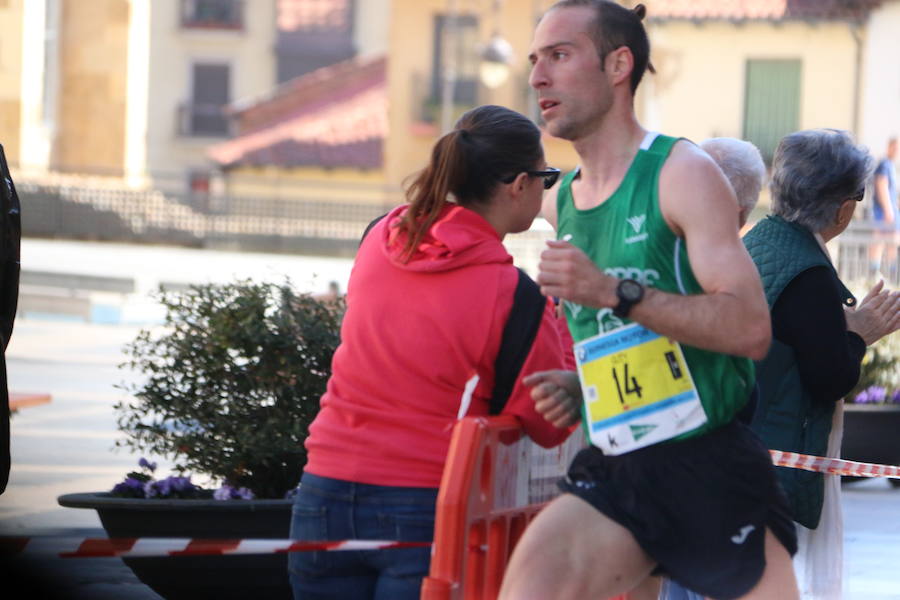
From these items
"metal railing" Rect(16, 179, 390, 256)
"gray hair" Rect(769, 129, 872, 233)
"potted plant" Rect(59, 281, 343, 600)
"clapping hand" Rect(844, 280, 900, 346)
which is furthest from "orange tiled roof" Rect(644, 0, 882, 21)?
"clapping hand" Rect(844, 280, 900, 346)

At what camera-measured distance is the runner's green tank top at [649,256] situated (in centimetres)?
325

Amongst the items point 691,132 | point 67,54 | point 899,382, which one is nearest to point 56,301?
point 691,132

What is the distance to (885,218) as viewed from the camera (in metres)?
17.9

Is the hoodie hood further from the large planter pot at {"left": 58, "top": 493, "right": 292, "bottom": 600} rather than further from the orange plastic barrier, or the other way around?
the large planter pot at {"left": 58, "top": 493, "right": 292, "bottom": 600}

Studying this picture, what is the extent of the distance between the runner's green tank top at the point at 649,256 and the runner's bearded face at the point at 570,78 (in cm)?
13

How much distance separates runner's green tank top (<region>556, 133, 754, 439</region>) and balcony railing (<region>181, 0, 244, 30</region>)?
55244mm

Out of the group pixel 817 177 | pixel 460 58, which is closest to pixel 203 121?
pixel 460 58

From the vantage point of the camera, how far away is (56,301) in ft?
80.0

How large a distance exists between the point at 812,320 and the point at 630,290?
1309mm

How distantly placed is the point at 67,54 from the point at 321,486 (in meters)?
52.6

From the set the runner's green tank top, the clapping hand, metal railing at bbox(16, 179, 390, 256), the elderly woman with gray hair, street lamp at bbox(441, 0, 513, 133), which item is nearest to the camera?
the runner's green tank top

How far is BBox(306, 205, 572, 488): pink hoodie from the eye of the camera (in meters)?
3.47

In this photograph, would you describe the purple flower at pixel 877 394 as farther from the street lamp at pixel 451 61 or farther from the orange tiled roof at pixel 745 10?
the street lamp at pixel 451 61

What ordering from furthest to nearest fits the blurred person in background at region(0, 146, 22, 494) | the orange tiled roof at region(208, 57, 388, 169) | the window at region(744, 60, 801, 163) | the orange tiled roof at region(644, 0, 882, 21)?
the orange tiled roof at region(208, 57, 388, 169), the window at region(744, 60, 801, 163), the orange tiled roof at region(644, 0, 882, 21), the blurred person in background at region(0, 146, 22, 494)
